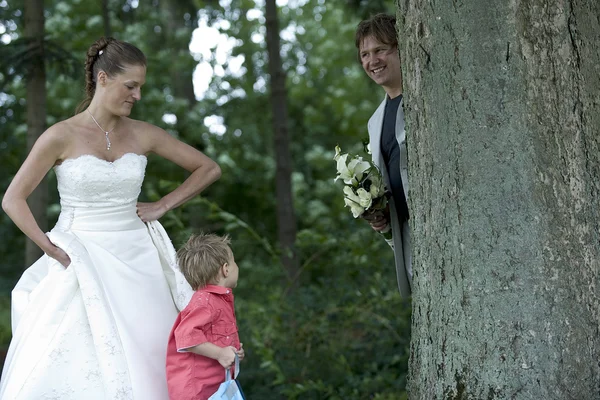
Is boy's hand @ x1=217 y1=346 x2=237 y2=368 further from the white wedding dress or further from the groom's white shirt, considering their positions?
the groom's white shirt

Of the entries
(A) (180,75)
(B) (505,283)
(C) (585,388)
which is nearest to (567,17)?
(B) (505,283)

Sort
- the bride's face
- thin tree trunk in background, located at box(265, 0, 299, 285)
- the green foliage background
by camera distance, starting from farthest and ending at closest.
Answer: thin tree trunk in background, located at box(265, 0, 299, 285), the green foliage background, the bride's face

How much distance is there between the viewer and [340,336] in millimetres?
6695

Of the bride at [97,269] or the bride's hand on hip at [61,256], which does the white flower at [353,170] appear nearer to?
the bride at [97,269]

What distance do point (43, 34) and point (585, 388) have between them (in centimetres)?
542

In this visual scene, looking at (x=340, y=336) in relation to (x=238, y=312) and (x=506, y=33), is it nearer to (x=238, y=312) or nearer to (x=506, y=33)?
(x=238, y=312)

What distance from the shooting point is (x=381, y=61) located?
13.2ft

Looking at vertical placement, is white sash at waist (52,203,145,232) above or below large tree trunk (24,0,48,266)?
below

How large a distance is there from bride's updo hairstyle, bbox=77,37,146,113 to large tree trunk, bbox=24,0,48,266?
252 centimetres

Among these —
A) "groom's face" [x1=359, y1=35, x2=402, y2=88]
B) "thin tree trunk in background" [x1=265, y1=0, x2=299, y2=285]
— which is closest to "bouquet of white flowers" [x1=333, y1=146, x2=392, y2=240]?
"groom's face" [x1=359, y1=35, x2=402, y2=88]

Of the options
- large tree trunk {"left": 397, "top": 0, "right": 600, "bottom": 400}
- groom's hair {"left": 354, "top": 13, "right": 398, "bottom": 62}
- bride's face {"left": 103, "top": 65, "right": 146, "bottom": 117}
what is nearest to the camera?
large tree trunk {"left": 397, "top": 0, "right": 600, "bottom": 400}

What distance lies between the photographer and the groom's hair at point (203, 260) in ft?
12.0

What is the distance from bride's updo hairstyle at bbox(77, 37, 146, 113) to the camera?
4105 millimetres

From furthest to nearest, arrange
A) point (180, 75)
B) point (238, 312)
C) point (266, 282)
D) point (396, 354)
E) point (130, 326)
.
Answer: point (180, 75), point (266, 282), point (238, 312), point (396, 354), point (130, 326)
